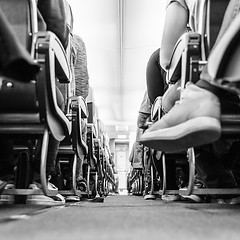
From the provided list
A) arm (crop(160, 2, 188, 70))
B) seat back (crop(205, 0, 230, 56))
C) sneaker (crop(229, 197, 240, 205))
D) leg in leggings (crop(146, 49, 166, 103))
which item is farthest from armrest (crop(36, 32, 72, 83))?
leg in leggings (crop(146, 49, 166, 103))

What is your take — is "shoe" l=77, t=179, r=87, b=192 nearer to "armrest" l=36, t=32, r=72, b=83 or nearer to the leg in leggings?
the leg in leggings

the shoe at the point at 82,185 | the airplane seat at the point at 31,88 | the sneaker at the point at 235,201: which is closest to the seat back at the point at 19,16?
the airplane seat at the point at 31,88

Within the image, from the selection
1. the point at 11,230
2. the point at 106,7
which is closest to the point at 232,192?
the point at 11,230

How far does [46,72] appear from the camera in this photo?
4.69 ft

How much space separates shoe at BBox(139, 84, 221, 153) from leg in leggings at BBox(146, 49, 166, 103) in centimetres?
146

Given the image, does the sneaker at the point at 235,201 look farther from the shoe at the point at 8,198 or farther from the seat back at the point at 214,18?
the shoe at the point at 8,198

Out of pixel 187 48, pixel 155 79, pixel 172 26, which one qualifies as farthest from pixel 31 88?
pixel 155 79

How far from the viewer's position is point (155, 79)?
9.37 ft

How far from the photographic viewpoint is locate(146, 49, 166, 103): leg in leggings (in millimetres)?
2832

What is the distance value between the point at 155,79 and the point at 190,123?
5.51 feet

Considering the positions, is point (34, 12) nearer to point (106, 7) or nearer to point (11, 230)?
point (11, 230)

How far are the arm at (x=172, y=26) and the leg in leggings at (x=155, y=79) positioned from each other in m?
0.98

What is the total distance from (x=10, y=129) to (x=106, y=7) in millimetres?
3191

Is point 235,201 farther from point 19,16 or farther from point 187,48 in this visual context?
point 19,16
